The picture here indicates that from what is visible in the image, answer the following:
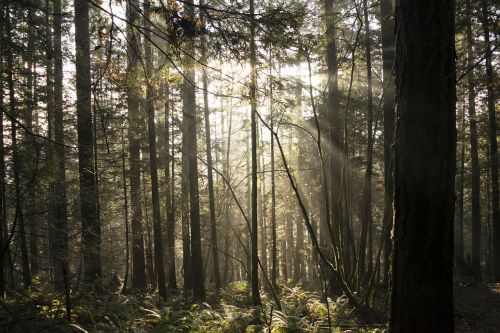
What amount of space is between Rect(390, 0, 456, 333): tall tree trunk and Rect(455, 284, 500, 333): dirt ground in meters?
5.96

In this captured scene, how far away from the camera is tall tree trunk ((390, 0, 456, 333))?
2887mm

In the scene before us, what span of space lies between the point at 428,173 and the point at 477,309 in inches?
341

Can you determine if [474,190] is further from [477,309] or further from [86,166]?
[86,166]

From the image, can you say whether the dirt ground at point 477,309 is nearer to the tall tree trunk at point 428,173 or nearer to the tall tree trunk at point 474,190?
the tall tree trunk at point 474,190

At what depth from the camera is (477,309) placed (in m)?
9.53

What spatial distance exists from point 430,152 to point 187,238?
14035mm

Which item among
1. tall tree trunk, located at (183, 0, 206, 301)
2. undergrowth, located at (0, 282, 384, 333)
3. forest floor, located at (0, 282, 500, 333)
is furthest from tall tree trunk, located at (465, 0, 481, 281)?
tall tree trunk, located at (183, 0, 206, 301)

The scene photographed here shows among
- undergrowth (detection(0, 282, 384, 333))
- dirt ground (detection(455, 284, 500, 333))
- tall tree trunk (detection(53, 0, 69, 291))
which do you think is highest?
tall tree trunk (detection(53, 0, 69, 291))

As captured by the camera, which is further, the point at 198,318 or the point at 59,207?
the point at 198,318

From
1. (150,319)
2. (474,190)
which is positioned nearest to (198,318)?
(150,319)

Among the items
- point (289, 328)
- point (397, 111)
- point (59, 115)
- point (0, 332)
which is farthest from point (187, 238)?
point (397, 111)

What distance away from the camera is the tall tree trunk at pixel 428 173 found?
289 cm

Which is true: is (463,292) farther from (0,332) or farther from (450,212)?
(0,332)

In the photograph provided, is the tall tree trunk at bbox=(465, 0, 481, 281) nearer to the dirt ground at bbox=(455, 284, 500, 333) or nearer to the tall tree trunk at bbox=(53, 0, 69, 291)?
the dirt ground at bbox=(455, 284, 500, 333)
